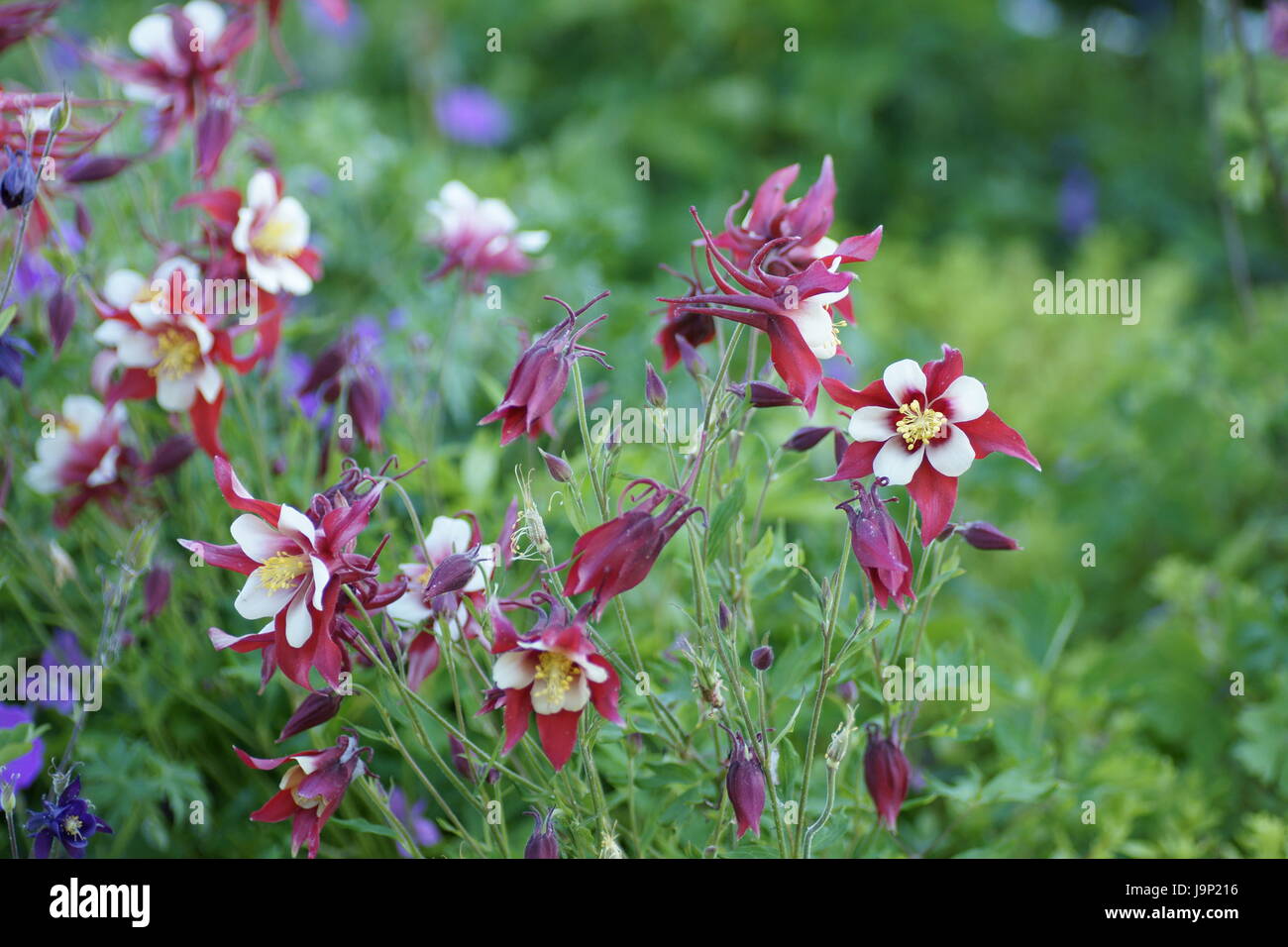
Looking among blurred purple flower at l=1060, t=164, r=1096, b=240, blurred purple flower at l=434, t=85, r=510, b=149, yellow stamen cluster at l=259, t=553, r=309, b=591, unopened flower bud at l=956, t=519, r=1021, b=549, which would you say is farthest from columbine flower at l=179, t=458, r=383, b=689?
blurred purple flower at l=1060, t=164, r=1096, b=240

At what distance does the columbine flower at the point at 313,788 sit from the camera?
2.60ft

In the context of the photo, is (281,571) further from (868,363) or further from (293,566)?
(868,363)

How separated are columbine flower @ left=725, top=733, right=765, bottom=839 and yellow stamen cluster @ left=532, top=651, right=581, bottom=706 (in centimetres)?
12

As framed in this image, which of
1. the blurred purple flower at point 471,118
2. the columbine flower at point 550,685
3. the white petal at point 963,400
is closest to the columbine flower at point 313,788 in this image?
the columbine flower at point 550,685

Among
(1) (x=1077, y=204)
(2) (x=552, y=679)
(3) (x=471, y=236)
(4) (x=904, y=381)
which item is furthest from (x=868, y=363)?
Result: (1) (x=1077, y=204)

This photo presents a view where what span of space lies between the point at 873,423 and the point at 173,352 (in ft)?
1.99

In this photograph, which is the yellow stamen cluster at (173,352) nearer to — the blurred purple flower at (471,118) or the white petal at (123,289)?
the white petal at (123,289)

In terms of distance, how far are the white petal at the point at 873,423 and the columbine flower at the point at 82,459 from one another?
2.32 feet

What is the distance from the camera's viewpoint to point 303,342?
1791 millimetres
